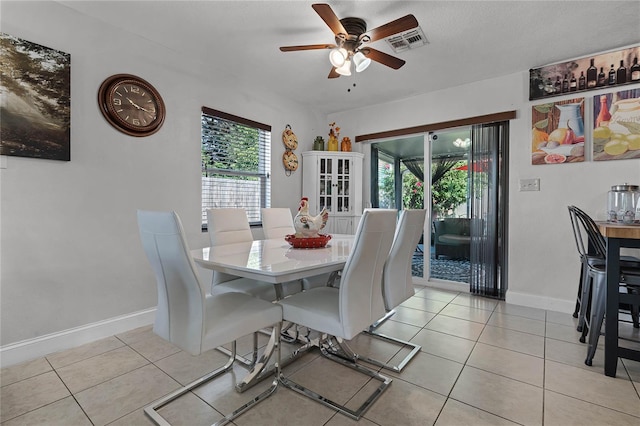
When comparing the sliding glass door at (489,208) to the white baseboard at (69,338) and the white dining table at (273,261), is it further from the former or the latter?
the white baseboard at (69,338)

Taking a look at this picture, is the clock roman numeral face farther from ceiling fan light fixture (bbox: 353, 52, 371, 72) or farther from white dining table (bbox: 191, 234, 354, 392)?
ceiling fan light fixture (bbox: 353, 52, 371, 72)

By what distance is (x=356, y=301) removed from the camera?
A: 152 centimetres

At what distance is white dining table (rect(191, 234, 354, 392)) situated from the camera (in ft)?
4.78

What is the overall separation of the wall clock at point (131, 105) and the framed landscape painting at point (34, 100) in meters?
0.25

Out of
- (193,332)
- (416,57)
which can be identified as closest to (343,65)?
(416,57)

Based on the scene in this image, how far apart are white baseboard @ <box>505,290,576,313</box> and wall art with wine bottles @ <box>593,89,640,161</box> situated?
56.3 inches

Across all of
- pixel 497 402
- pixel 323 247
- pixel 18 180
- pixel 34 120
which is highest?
pixel 34 120

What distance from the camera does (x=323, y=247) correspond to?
2.20m

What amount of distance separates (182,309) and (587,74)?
391cm

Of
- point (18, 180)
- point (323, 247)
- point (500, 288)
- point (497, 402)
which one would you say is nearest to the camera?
point (497, 402)

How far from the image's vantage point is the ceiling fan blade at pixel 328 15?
1.74 metres

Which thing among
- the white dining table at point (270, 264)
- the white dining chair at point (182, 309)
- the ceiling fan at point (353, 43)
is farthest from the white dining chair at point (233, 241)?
the ceiling fan at point (353, 43)

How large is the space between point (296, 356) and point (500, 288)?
257 centimetres

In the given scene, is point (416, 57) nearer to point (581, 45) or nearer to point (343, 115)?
point (581, 45)
